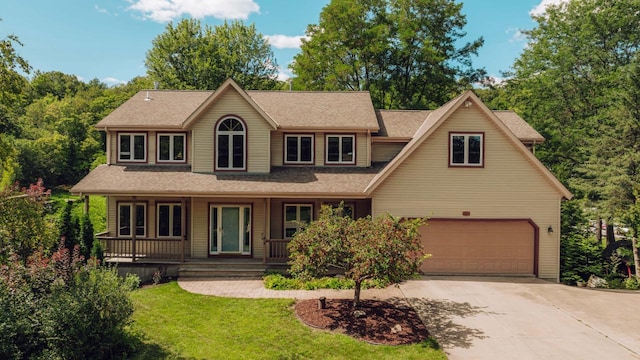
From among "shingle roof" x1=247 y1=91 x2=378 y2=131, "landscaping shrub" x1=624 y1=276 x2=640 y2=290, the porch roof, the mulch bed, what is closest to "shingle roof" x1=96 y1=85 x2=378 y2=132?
"shingle roof" x1=247 y1=91 x2=378 y2=131

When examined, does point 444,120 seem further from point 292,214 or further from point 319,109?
point 292,214

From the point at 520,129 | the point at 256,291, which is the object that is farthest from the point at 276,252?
the point at 520,129

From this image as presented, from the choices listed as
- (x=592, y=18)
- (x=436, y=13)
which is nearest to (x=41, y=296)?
(x=436, y=13)

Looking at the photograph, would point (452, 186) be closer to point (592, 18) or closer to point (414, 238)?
point (414, 238)

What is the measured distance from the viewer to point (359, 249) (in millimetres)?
10578

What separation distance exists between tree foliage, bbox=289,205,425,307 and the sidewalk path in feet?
6.60

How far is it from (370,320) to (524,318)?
4826 mm

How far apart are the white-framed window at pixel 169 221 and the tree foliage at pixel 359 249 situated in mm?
8450

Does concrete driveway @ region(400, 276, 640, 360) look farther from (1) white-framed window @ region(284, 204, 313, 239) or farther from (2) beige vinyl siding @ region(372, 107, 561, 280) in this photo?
(1) white-framed window @ region(284, 204, 313, 239)

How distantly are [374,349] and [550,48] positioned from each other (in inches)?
1256

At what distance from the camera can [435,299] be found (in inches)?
520

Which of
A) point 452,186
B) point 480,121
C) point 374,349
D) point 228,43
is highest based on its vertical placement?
point 228,43

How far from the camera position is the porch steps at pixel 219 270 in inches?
621

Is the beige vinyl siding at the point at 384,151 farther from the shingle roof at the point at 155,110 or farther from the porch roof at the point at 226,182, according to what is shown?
the shingle roof at the point at 155,110
